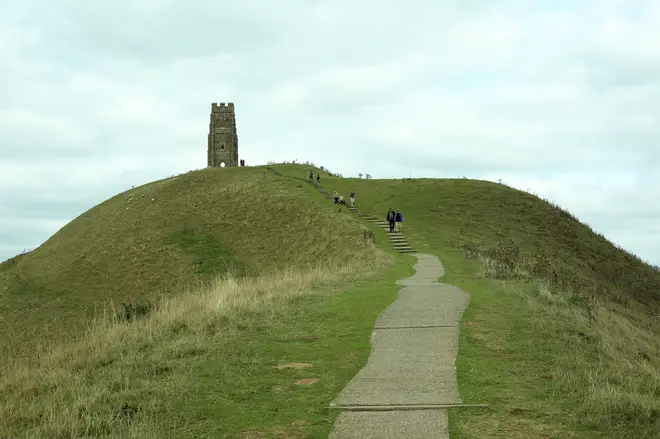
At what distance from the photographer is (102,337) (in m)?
11.8

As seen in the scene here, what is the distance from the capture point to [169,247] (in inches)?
2024

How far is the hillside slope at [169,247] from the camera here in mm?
42344

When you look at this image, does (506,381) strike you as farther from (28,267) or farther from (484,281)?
(28,267)

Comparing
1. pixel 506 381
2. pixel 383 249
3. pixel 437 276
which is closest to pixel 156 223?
pixel 383 249

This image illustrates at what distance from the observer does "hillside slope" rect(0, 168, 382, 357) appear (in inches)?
1667

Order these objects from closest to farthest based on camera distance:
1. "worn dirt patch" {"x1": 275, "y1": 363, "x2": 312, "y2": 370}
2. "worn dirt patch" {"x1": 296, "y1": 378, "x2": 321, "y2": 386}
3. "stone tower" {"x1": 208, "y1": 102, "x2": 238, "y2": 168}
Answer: "worn dirt patch" {"x1": 296, "y1": 378, "x2": 321, "y2": 386} < "worn dirt patch" {"x1": 275, "y1": 363, "x2": 312, "y2": 370} < "stone tower" {"x1": 208, "y1": 102, "x2": 238, "y2": 168}

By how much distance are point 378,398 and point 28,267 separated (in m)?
53.3

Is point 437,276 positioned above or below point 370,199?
below

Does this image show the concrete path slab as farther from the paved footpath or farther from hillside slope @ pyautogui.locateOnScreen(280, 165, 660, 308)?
hillside slope @ pyautogui.locateOnScreen(280, 165, 660, 308)

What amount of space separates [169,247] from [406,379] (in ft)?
148

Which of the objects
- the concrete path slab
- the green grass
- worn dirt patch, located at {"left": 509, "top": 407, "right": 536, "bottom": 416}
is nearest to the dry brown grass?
the concrete path slab

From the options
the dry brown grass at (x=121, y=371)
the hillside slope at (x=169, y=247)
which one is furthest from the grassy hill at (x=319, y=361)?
the hillside slope at (x=169, y=247)

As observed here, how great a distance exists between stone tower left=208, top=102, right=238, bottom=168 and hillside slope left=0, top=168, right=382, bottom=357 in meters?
43.0

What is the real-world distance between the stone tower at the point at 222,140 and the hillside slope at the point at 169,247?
43.0m
